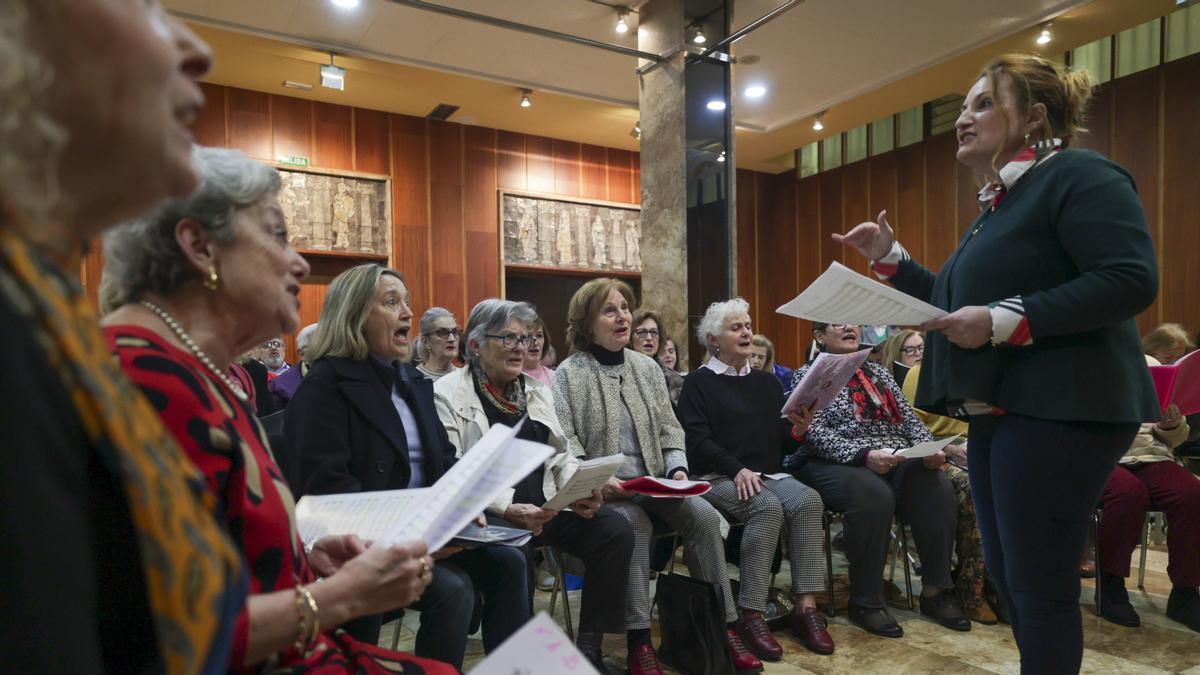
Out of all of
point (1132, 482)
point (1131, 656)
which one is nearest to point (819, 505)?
point (1131, 656)

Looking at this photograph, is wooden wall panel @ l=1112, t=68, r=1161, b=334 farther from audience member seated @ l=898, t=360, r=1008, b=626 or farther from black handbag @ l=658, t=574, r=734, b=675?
black handbag @ l=658, t=574, r=734, b=675

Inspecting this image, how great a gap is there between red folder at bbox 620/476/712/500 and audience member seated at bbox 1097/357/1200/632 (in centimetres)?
207

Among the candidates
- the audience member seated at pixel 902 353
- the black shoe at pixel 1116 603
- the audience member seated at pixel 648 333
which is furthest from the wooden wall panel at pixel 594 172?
the black shoe at pixel 1116 603

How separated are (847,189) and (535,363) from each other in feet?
25.4

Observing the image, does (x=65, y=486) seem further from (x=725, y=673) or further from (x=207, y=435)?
(x=725, y=673)

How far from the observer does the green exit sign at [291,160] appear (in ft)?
25.4

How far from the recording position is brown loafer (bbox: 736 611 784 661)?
2.93m

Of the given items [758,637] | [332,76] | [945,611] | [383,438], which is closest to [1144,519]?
[945,611]

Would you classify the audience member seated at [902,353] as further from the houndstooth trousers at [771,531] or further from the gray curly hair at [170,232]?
the gray curly hair at [170,232]

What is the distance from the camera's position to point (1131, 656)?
287 centimetres

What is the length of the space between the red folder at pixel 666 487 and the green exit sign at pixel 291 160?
6.40 m

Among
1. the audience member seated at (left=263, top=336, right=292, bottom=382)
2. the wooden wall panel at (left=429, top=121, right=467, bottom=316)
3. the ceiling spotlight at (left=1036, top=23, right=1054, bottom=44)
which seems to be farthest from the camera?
the wooden wall panel at (left=429, top=121, right=467, bottom=316)

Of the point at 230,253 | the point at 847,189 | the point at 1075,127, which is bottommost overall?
the point at 230,253

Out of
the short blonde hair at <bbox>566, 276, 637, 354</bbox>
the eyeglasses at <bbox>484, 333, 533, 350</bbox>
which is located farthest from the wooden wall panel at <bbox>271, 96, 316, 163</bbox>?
the eyeglasses at <bbox>484, 333, 533, 350</bbox>
